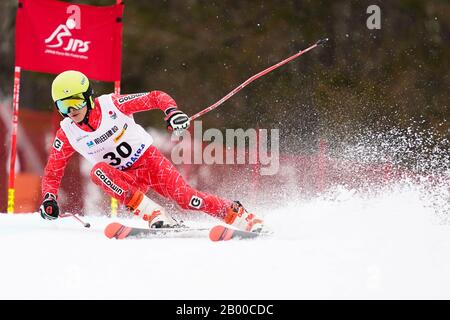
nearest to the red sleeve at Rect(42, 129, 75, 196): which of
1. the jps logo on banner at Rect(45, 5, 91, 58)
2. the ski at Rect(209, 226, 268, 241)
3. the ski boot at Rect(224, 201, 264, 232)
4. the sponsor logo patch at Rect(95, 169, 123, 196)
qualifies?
the sponsor logo patch at Rect(95, 169, 123, 196)

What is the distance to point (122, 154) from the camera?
5.28m

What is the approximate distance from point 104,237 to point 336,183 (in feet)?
14.5

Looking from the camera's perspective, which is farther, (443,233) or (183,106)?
(183,106)

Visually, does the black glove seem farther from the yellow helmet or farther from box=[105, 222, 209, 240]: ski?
the yellow helmet

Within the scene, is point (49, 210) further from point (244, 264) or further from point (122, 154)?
point (244, 264)

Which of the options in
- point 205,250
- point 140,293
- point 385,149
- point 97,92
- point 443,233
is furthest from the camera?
point 97,92

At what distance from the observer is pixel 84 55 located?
7527 millimetres

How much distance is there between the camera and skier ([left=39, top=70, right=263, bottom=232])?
502 centimetres

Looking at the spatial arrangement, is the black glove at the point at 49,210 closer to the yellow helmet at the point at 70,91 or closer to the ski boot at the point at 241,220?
the yellow helmet at the point at 70,91

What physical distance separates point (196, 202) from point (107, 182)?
61 centimetres

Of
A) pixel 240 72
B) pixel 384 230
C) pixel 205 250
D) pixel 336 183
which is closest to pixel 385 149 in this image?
pixel 336 183

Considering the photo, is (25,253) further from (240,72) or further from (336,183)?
(240,72)

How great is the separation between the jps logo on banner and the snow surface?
100 inches

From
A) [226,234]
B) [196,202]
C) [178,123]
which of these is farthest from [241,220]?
[178,123]
